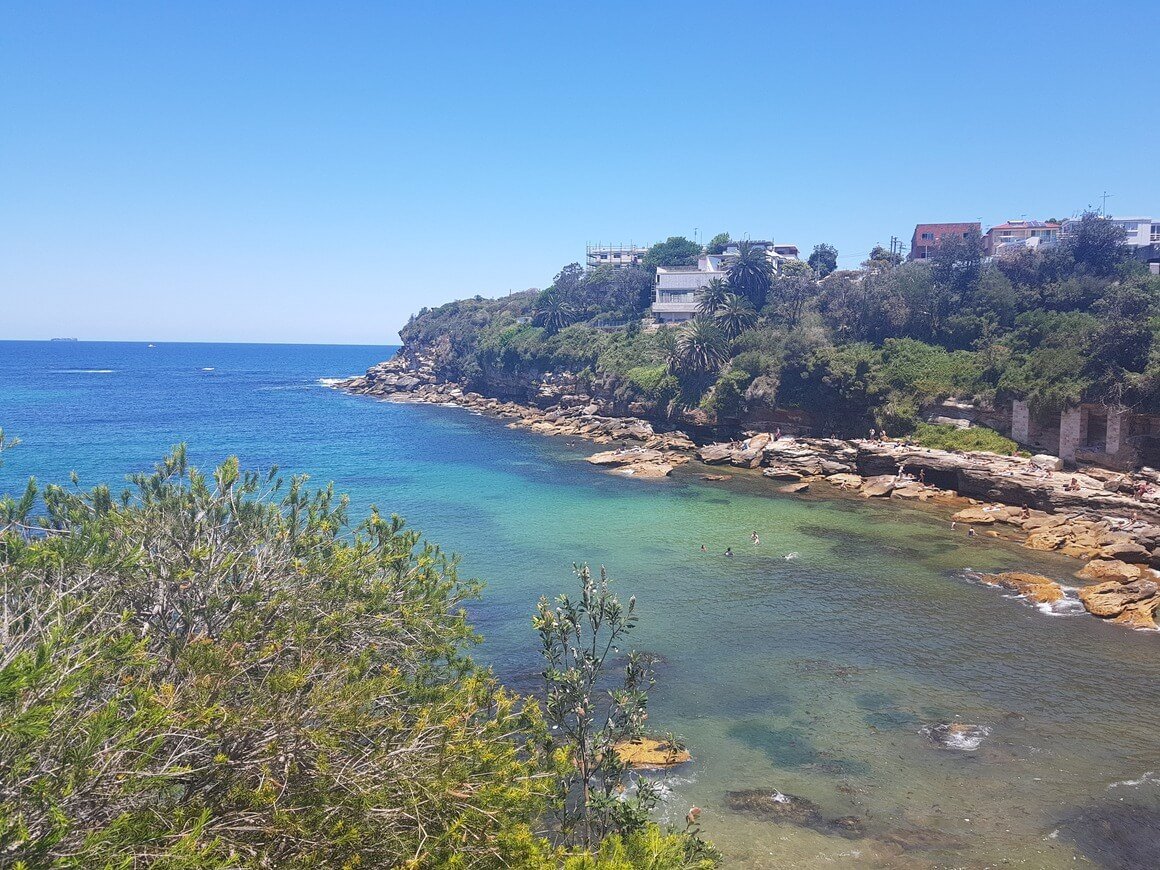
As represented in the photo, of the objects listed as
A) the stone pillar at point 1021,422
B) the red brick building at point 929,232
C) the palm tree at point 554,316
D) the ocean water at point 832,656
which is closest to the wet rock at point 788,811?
the ocean water at point 832,656

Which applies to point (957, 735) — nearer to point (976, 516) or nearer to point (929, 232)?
point (976, 516)

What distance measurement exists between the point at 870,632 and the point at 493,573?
14.7m

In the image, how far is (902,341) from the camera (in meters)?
56.3

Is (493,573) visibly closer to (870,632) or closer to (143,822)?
(870,632)

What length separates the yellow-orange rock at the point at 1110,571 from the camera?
27.9m

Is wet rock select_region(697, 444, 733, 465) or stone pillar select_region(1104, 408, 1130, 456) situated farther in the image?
wet rock select_region(697, 444, 733, 465)

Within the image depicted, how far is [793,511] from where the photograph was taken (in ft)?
133

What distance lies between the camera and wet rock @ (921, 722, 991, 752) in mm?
17617

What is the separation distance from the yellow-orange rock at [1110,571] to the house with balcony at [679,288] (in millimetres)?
58292

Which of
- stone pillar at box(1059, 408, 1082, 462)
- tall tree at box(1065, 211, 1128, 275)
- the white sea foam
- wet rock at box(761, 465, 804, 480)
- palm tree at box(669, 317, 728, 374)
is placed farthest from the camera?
palm tree at box(669, 317, 728, 374)

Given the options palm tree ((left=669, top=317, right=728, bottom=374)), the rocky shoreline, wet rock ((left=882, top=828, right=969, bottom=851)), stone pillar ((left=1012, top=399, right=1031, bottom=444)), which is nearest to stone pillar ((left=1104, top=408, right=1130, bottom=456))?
the rocky shoreline

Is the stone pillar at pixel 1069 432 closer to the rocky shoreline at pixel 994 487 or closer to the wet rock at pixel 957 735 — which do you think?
the rocky shoreline at pixel 994 487

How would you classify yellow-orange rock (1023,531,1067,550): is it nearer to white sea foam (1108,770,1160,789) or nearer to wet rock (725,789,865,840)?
white sea foam (1108,770,1160,789)

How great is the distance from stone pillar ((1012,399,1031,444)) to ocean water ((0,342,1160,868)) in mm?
10585
